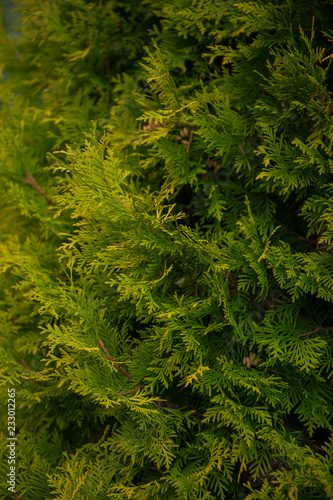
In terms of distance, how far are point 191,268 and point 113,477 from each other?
3.33 ft

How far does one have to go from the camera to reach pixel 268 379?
156cm

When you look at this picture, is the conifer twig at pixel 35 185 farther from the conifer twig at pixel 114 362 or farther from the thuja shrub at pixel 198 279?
the conifer twig at pixel 114 362

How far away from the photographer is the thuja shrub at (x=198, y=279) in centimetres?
156

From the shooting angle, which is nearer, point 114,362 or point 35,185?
point 114,362

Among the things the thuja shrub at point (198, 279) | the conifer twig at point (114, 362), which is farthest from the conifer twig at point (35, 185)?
the conifer twig at point (114, 362)

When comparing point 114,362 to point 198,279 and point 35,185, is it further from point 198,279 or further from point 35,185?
point 35,185

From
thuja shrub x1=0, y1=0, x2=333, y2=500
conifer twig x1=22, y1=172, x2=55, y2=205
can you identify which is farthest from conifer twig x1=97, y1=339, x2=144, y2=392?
conifer twig x1=22, y1=172, x2=55, y2=205

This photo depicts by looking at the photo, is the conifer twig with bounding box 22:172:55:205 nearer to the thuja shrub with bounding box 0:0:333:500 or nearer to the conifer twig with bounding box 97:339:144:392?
the thuja shrub with bounding box 0:0:333:500

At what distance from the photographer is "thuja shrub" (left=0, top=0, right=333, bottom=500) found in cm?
156

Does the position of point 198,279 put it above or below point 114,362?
above

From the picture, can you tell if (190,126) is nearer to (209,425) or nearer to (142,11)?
(142,11)

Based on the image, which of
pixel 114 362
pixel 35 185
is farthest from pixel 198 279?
pixel 35 185

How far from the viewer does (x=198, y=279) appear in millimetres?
1700

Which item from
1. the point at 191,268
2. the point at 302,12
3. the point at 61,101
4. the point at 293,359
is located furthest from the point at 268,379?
the point at 61,101
